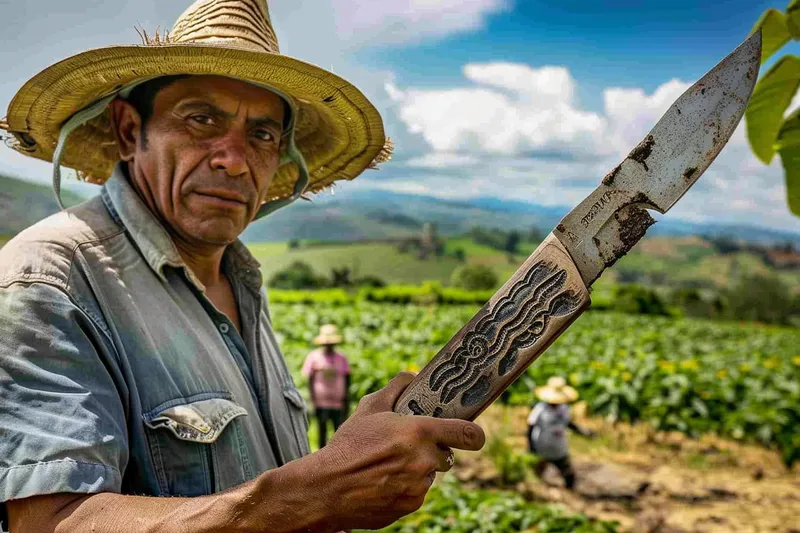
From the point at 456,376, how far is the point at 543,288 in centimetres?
27

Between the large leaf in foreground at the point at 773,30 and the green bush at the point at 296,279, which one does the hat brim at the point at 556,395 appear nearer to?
the large leaf in foreground at the point at 773,30

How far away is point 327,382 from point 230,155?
250 inches

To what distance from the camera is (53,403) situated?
1263mm

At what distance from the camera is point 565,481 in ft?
24.2

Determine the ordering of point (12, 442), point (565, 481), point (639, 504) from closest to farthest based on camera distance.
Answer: point (12, 442) < point (639, 504) < point (565, 481)

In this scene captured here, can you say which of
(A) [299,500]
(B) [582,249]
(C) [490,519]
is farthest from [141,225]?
(C) [490,519]

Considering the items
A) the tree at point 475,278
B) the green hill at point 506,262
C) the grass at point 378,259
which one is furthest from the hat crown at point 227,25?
the tree at point 475,278

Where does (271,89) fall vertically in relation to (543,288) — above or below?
above

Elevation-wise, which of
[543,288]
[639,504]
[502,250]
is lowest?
[639,504]

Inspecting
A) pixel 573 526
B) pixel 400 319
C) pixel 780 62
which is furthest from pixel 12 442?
pixel 400 319

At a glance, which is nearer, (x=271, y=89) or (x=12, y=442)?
(x=12, y=442)

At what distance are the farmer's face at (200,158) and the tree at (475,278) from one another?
167 ft

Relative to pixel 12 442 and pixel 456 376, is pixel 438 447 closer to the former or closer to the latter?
pixel 456 376

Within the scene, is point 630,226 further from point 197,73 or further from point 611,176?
point 197,73
